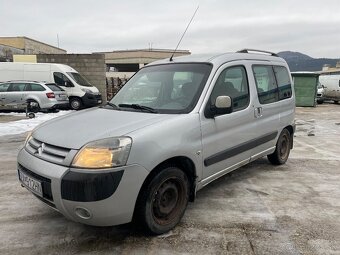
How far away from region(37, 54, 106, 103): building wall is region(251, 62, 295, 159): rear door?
15759 mm

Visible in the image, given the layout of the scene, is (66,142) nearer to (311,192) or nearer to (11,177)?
(11,177)

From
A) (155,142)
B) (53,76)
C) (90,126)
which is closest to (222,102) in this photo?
(155,142)

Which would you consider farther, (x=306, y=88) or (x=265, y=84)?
(x=306, y=88)

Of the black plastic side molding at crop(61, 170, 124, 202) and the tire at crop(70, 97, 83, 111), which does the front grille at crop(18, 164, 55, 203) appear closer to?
the black plastic side molding at crop(61, 170, 124, 202)

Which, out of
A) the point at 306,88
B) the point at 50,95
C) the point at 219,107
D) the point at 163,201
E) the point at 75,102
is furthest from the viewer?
the point at 306,88

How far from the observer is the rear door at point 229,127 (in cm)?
375

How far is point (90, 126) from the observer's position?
3215mm

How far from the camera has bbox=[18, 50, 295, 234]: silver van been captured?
2.82 m

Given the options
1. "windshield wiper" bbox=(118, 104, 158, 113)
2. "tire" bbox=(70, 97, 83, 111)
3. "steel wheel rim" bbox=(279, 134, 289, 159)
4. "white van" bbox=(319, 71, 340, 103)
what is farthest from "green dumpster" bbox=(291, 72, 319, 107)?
"windshield wiper" bbox=(118, 104, 158, 113)

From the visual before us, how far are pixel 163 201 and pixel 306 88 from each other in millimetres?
18366

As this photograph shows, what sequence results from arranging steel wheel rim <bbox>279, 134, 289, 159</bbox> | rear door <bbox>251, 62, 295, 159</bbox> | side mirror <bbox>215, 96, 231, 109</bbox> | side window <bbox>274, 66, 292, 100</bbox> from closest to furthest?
side mirror <bbox>215, 96, 231, 109</bbox>
rear door <bbox>251, 62, 295, 159</bbox>
side window <bbox>274, 66, 292, 100</bbox>
steel wheel rim <bbox>279, 134, 289, 159</bbox>

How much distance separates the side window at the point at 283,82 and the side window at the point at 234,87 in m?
1.17

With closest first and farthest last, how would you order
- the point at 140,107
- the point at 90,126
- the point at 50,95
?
the point at 90,126 < the point at 140,107 < the point at 50,95

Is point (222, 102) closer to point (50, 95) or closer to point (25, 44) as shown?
point (50, 95)
